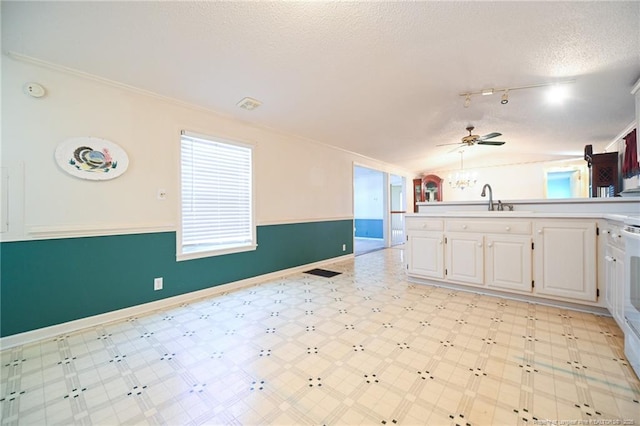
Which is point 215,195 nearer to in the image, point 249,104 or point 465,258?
point 249,104

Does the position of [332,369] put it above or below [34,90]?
below

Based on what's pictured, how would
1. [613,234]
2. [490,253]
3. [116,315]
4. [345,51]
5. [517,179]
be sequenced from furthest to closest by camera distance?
[517,179] < [490,253] < [116,315] < [345,51] < [613,234]

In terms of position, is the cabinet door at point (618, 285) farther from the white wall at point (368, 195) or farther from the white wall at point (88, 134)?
the white wall at point (368, 195)

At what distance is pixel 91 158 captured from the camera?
2389 millimetres

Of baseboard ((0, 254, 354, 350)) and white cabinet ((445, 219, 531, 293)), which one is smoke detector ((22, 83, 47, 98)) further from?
white cabinet ((445, 219, 531, 293))

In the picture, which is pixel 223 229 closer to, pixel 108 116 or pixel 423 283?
pixel 108 116

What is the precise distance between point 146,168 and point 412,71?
9.51 feet

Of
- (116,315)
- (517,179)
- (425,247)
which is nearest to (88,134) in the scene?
(116,315)

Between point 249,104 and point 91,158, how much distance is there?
5.43 feet

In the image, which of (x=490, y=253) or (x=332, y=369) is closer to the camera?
(x=332, y=369)

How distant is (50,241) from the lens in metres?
2.20

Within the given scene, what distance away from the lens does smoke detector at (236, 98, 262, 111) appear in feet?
9.85

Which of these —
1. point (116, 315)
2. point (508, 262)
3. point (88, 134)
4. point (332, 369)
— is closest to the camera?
point (332, 369)

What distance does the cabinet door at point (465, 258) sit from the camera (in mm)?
3039
